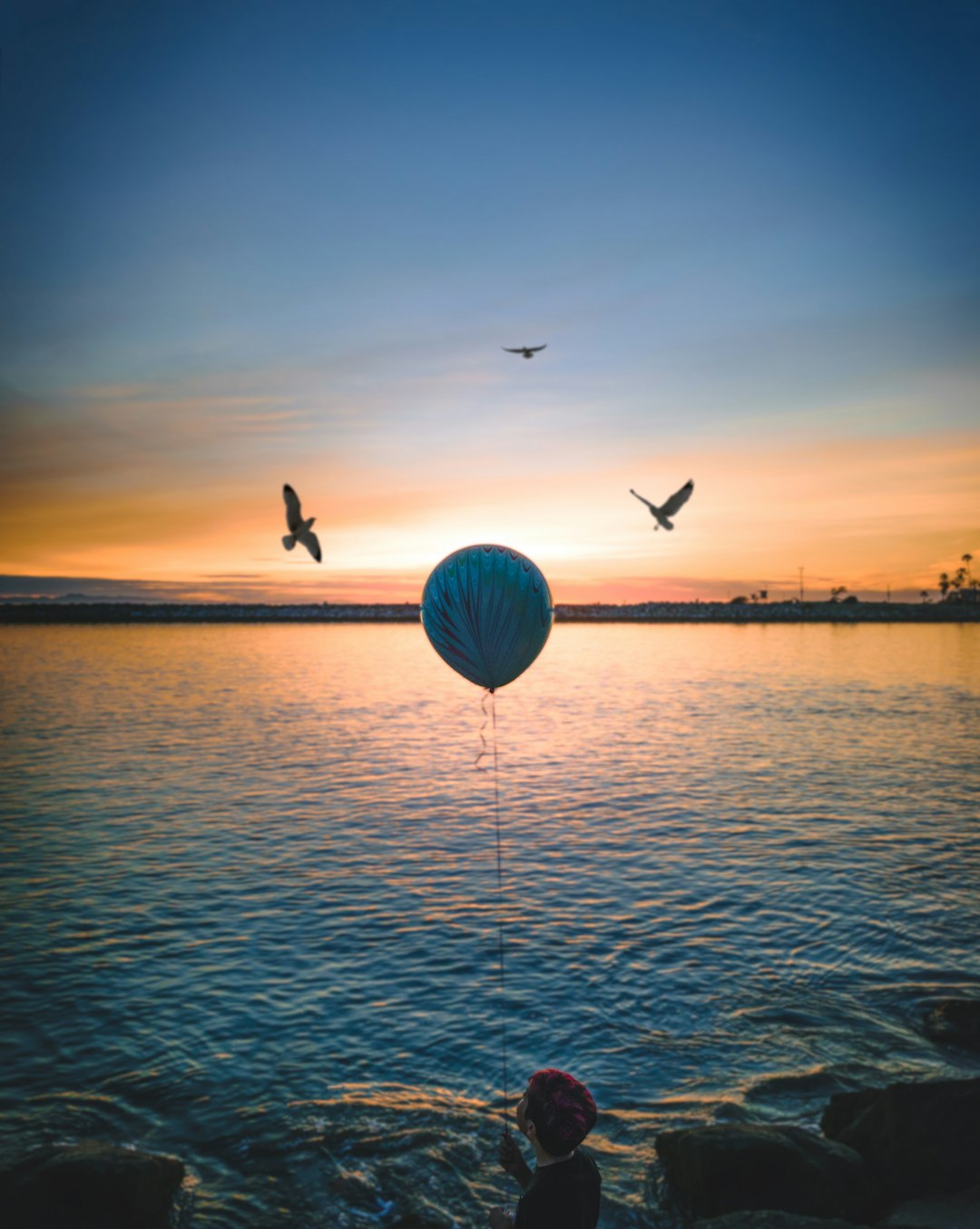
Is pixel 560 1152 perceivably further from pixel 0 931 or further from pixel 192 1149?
pixel 0 931

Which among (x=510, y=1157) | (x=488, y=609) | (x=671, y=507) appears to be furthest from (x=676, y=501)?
(x=510, y=1157)

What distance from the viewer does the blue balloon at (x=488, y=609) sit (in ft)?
31.0

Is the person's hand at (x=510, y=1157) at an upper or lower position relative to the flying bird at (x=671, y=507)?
lower

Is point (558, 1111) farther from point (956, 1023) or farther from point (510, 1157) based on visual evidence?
point (956, 1023)

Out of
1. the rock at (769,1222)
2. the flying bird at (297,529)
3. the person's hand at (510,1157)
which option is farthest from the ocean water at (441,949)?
the flying bird at (297,529)

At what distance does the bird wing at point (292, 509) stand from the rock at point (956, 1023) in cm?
1039

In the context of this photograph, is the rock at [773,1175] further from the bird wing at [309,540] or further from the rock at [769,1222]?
the bird wing at [309,540]

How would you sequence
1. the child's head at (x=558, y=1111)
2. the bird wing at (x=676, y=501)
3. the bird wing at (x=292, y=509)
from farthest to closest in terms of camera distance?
the bird wing at (x=676, y=501) → the bird wing at (x=292, y=509) → the child's head at (x=558, y=1111)

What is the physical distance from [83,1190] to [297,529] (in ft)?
22.5

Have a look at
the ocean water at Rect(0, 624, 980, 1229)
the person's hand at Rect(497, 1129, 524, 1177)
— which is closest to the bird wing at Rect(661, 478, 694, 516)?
the ocean water at Rect(0, 624, 980, 1229)

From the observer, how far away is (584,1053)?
11.1 meters

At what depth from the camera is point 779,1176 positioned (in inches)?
298

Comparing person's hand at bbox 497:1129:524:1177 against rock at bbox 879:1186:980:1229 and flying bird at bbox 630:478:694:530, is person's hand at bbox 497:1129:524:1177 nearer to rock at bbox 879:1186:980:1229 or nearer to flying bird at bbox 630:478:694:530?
rock at bbox 879:1186:980:1229

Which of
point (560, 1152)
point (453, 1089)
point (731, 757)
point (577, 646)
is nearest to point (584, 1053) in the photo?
point (453, 1089)
